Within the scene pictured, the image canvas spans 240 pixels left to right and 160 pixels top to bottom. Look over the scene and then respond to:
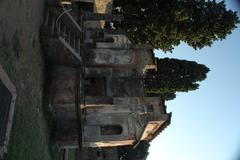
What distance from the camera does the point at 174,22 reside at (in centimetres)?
2627

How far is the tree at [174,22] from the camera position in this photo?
2614 cm

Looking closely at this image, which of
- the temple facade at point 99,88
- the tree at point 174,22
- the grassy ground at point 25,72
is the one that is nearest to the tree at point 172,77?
the tree at point 174,22

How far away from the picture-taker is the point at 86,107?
17906 millimetres

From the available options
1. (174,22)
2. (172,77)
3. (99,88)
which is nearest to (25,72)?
(99,88)

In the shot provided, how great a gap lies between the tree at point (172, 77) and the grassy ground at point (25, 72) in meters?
13.5

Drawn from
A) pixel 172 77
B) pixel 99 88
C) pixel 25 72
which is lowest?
pixel 25 72

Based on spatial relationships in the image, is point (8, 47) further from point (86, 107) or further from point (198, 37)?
point (198, 37)

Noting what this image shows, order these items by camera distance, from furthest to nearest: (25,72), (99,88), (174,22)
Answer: (174,22) < (99,88) < (25,72)

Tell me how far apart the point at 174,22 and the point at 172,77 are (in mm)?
4886

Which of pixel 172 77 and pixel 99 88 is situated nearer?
pixel 99 88

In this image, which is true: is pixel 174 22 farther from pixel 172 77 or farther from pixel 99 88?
pixel 99 88

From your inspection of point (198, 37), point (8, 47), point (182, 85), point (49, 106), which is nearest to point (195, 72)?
point (182, 85)

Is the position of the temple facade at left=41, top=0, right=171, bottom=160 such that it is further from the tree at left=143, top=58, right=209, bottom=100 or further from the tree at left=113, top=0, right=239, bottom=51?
the tree at left=143, top=58, right=209, bottom=100

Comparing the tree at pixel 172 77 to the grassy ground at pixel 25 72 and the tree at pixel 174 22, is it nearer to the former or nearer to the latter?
the tree at pixel 174 22
